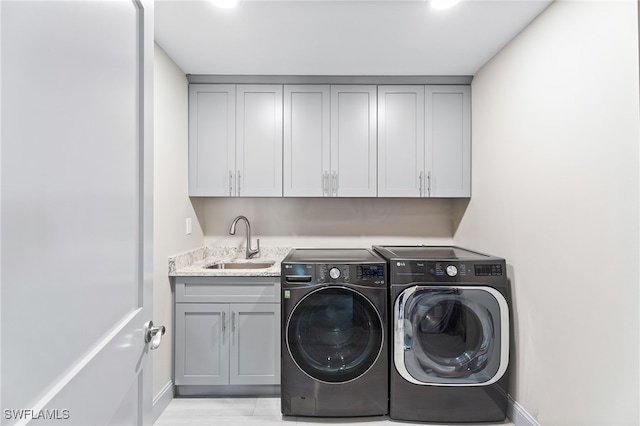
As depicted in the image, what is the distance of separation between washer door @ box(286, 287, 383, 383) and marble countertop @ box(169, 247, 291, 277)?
1.33 feet

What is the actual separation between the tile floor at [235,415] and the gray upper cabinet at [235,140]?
150 cm

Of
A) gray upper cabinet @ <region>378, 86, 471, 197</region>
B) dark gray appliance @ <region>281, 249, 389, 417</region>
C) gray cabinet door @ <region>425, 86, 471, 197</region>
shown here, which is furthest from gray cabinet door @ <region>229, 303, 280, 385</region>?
gray cabinet door @ <region>425, 86, 471, 197</region>

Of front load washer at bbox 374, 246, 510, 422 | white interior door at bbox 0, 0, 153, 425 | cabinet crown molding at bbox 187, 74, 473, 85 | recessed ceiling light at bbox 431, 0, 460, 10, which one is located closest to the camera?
white interior door at bbox 0, 0, 153, 425

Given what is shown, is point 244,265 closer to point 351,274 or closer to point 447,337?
point 351,274

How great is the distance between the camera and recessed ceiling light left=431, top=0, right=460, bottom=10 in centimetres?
168

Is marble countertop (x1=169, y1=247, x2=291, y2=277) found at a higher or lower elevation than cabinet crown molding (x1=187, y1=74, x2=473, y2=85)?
lower

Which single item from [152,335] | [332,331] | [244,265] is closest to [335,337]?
[332,331]

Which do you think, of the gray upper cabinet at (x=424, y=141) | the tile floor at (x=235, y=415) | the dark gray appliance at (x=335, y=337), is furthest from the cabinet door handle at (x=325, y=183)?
the tile floor at (x=235, y=415)

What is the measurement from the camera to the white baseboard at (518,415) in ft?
6.15

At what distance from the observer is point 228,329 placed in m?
2.34

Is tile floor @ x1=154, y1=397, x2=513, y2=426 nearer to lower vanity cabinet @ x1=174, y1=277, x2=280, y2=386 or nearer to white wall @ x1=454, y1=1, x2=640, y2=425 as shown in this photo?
lower vanity cabinet @ x1=174, y1=277, x2=280, y2=386

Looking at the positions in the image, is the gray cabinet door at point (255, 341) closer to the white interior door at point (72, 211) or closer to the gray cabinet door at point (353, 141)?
the gray cabinet door at point (353, 141)

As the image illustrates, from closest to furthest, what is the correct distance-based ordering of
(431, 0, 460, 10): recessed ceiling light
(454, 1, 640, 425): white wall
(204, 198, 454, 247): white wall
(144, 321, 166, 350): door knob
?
(144, 321, 166, 350): door knob
(454, 1, 640, 425): white wall
(431, 0, 460, 10): recessed ceiling light
(204, 198, 454, 247): white wall

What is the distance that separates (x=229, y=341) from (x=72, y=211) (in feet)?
6.46
